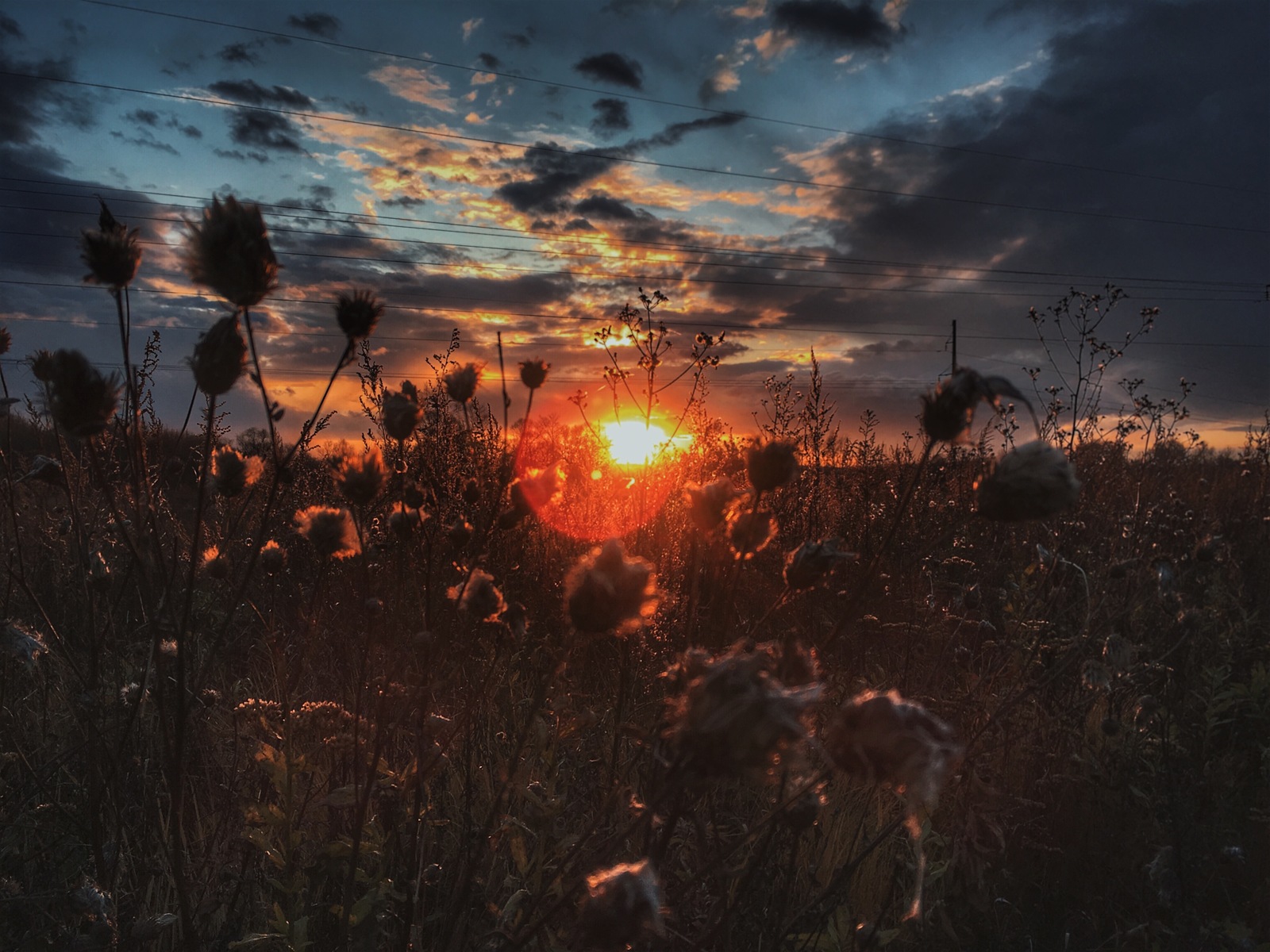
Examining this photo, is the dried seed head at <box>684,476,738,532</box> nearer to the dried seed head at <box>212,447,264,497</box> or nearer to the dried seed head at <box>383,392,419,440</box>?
the dried seed head at <box>383,392,419,440</box>

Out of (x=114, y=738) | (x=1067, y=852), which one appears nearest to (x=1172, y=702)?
(x=1067, y=852)

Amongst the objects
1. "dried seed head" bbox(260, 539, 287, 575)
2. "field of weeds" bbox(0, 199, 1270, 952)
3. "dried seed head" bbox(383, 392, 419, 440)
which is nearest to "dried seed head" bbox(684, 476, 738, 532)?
"field of weeds" bbox(0, 199, 1270, 952)

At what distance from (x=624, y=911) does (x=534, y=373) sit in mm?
1582

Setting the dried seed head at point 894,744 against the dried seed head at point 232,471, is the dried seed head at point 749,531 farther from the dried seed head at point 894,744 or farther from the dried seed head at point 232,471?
the dried seed head at point 232,471

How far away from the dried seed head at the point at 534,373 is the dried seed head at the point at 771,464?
78cm

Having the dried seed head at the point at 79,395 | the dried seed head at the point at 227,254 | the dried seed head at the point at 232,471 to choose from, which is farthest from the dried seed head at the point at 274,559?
the dried seed head at the point at 227,254

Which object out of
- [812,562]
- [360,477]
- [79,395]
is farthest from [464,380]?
[812,562]

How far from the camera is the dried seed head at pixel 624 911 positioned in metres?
0.86

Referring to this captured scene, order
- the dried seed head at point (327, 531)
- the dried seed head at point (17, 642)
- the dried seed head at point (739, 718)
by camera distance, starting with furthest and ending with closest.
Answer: the dried seed head at point (17, 642) < the dried seed head at point (327, 531) < the dried seed head at point (739, 718)

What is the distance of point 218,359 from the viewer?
4.53 ft

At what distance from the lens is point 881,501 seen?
18.3ft

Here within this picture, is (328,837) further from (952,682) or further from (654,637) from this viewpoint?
(952,682)

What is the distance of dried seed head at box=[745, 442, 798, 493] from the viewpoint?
164cm

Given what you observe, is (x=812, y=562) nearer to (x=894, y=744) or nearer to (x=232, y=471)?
(x=894, y=744)
